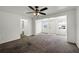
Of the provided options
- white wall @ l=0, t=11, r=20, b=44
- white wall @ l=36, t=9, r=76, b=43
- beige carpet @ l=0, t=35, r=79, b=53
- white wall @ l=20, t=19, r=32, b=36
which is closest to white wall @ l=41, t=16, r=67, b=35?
white wall @ l=20, t=19, r=32, b=36

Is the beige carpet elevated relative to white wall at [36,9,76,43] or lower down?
lower down

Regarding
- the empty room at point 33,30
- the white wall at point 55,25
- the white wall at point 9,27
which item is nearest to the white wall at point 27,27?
the empty room at point 33,30

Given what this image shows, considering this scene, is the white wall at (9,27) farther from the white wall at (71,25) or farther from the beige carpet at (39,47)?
the white wall at (71,25)

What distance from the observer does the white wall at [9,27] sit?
15.0ft

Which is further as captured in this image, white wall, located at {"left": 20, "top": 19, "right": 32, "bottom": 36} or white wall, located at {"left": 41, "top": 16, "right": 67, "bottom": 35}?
white wall, located at {"left": 41, "top": 16, "right": 67, "bottom": 35}

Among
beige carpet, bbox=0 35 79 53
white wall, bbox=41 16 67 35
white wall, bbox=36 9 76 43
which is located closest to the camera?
beige carpet, bbox=0 35 79 53

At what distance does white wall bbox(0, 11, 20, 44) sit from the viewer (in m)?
4.58

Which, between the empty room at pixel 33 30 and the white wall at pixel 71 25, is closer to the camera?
the empty room at pixel 33 30

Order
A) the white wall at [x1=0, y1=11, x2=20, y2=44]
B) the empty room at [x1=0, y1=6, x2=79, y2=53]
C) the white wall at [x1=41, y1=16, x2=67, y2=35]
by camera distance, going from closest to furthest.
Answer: the empty room at [x1=0, y1=6, x2=79, y2=53]
the white wall at [x1=0, y1=11, x2=20, y2=44]
the white wall at [x1=41, y1=16, x2=67, y2=35]

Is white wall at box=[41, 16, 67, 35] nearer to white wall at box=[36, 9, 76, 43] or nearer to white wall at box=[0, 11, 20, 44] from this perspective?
white wall at box=[36, 9, 76, 43]
